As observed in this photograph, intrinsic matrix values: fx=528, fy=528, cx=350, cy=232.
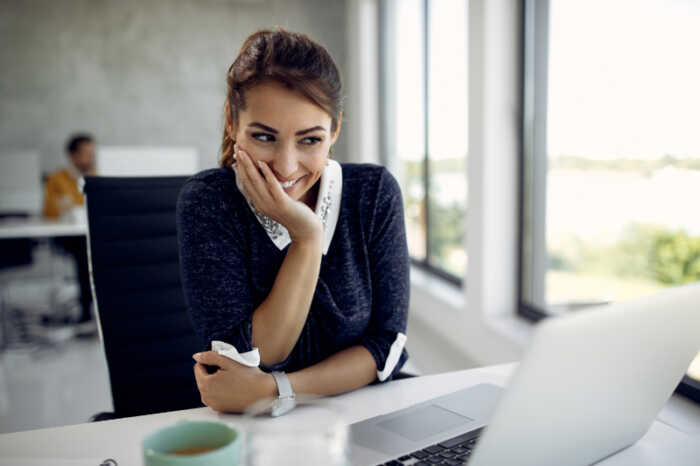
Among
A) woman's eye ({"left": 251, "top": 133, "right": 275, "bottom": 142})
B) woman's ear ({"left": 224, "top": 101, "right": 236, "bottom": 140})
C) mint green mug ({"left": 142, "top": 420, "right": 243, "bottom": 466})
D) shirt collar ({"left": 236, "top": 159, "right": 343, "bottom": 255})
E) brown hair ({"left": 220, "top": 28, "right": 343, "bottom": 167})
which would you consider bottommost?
mint green mug ({"left": 142, "top": 420, "right": 243, "bottom": 466})

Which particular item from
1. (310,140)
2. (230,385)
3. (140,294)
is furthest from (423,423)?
(140,294)

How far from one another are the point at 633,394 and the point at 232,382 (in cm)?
59

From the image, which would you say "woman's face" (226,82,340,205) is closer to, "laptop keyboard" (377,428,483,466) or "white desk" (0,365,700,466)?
"white desk" (0,365,700,466)

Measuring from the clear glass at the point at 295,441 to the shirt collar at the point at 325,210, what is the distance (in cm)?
63

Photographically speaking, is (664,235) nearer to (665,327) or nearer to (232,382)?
(665,327)

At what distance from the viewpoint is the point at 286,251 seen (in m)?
1.09

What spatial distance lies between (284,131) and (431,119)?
2.41m

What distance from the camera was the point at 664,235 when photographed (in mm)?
1686

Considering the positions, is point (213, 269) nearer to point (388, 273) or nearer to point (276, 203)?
point (276, 203)

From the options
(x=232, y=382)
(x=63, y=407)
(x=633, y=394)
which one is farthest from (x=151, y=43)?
(x=633, y=394)

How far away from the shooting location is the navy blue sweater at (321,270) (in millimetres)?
979

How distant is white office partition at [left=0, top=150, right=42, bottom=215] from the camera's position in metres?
4.09

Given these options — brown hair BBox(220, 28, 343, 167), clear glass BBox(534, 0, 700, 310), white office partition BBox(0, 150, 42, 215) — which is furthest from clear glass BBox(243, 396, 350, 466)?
white office partition BBox(0, 150, 42, 215)

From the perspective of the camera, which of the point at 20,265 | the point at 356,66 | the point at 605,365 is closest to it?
the point at 605,365
